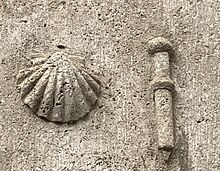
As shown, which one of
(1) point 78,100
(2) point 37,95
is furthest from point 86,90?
(2) point 37,95

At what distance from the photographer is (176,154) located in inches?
101

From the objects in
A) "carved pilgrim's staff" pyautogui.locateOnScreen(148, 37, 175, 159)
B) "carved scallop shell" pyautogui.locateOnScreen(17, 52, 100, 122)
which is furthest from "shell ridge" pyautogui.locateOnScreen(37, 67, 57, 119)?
"carved pilgrim's staff" pyautogui.locateOnScreen(148, 37, 175, 159)

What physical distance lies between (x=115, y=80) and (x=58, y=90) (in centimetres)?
19

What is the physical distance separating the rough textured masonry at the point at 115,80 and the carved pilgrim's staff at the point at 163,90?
0.03 m

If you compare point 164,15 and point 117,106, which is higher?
point 164,15

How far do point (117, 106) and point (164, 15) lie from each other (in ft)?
1.13

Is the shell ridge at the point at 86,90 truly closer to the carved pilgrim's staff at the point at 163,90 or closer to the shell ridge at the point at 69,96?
the shell ridge at the point at 69,96

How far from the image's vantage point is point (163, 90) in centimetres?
262

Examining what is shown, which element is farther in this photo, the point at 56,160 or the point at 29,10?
the point at 29,10

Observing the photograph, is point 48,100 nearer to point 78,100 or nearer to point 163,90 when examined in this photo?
point 78,100

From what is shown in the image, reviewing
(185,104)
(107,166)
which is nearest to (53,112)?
(107,166)

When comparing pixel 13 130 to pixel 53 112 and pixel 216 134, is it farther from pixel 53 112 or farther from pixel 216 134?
pixel 216 134

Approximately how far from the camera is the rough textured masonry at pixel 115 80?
2553mm

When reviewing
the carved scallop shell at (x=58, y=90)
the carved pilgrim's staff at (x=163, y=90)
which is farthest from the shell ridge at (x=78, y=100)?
the carved pilgrim's staff at (x=163, y=90)
